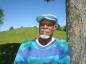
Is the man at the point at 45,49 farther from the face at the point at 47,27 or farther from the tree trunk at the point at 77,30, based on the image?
the tree trunk at the point at 77,30

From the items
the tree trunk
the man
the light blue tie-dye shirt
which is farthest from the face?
the tree trunk

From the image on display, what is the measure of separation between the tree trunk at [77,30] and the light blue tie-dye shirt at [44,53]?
154 centimetres

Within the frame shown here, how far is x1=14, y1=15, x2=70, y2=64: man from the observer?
5.11 metres

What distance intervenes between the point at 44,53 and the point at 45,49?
8 cm

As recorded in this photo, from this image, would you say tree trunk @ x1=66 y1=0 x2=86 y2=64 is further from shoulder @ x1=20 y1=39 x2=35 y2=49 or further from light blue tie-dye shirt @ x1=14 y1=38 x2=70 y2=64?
shoulder @ x1=20 y1=39 x2=35 y2=49

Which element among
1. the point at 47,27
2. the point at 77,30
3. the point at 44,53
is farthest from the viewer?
the point at 77,30

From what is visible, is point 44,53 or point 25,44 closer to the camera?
point 44,53

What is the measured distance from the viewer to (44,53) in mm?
5121

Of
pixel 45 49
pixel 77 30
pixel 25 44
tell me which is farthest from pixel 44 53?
pixel 77 30

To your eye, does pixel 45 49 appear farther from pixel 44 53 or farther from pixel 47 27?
pixel 47 27

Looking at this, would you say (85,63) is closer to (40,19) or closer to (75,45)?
(75,45)

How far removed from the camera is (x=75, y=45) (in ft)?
22.2

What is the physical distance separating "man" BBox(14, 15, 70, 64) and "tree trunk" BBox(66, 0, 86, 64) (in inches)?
60.7

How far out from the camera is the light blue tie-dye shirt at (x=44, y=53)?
16.8 ft
